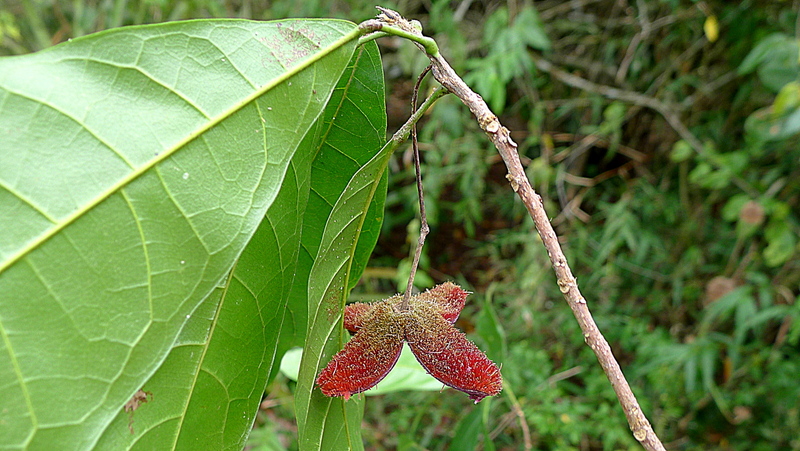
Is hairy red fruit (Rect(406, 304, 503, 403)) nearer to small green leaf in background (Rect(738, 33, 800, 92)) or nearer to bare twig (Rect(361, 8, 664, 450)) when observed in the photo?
bare twig (Rect(361, 8, 664, 450))

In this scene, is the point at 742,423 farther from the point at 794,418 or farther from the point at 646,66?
the point at 646,66

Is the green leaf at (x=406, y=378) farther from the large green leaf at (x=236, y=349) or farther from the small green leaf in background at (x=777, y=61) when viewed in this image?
the small green leaf in background at (x=777, y=61)

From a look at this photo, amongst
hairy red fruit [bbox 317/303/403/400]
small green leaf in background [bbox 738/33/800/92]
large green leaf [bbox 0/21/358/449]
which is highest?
small green leaf in background [bbox 738/33/800/92]

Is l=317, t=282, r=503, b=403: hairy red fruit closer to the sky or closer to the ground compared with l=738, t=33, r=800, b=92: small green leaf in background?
closer to the ground

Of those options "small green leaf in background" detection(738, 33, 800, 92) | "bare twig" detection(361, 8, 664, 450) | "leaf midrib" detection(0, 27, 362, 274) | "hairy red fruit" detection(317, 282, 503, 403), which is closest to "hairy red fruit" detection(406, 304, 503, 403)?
"hairy red fruit" detection(317, 282, 503, 403)

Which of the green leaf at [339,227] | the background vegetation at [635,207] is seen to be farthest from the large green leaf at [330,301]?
the background vegetation at [635,207]

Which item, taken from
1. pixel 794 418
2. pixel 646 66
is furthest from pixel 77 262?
pixel 646 66
